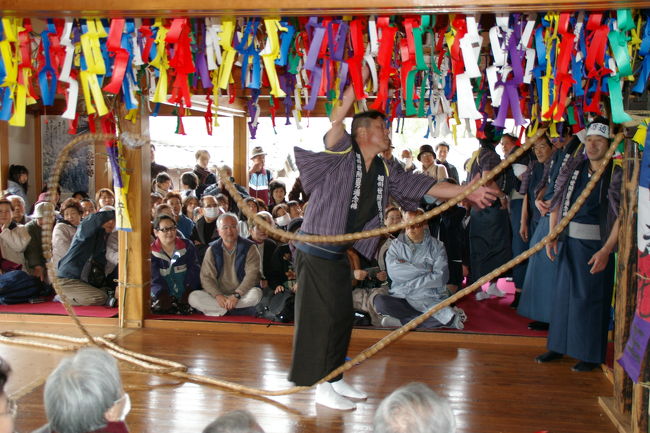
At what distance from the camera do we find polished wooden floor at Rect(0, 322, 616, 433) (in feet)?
9.69

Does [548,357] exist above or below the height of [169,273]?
below

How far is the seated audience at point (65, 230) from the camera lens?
5.40m

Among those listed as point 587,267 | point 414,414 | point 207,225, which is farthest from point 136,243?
point 414,414

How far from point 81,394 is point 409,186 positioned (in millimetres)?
2013

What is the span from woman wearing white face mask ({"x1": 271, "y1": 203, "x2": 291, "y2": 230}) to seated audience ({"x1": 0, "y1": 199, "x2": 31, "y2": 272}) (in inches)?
83.9

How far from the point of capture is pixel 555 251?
12.6ft

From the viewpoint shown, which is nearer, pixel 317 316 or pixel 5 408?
pixel 5 408

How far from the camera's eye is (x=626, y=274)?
3.01m

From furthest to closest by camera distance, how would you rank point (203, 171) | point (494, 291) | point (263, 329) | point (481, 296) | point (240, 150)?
point (240, 150) < point (203, 171) < point (494, 291) < point (481, 296) < point (263, 329)

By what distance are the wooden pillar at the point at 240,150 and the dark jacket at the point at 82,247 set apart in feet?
13.7

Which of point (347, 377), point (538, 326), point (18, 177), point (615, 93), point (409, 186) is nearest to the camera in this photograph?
point (615, 93)

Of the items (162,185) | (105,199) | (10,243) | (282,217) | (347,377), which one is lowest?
(347,377)

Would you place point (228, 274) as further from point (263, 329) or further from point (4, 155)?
point (4, 155)

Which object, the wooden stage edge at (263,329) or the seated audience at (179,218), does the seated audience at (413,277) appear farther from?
the seated audience at (179,218)
